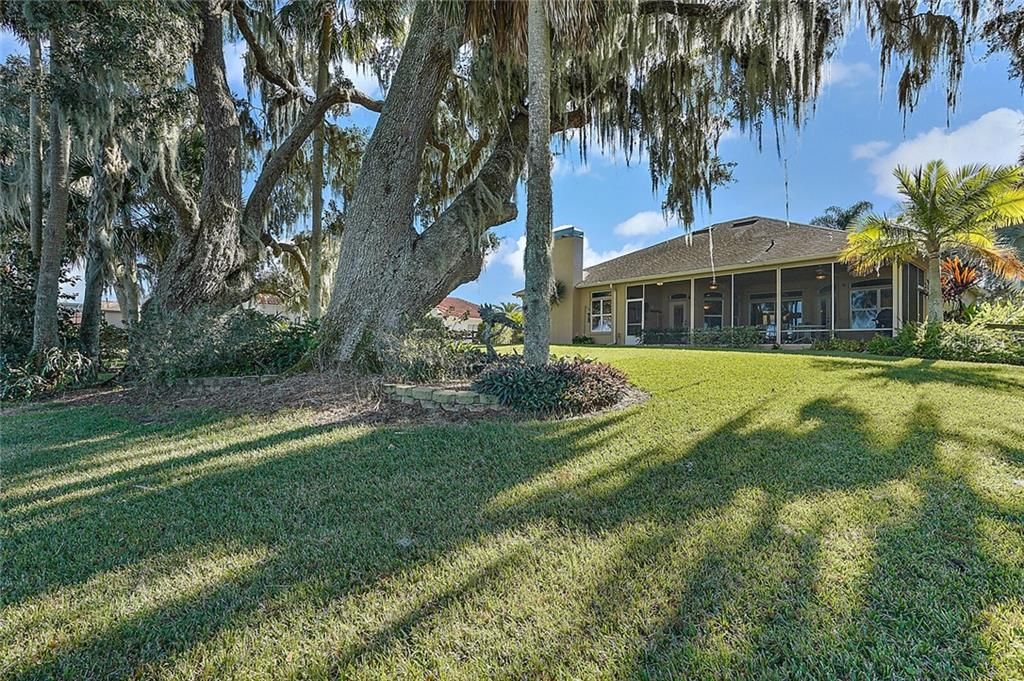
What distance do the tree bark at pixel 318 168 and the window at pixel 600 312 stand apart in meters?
12.7

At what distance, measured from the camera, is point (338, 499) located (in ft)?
9.77

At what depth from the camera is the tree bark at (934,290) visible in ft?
33.6

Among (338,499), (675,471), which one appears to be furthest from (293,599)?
(675,471)

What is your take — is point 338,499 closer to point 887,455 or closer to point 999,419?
point 887,455

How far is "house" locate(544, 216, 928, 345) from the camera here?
15.0 metres

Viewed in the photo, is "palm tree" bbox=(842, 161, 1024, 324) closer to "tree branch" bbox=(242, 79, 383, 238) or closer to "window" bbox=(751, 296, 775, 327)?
"window" bbox=(751, 296, 775, 327)

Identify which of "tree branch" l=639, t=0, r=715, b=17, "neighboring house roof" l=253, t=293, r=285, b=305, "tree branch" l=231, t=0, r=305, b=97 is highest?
"tree branch" l=231, t=0, r=305, b=97

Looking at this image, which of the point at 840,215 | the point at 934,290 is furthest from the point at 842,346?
the point at 840,215

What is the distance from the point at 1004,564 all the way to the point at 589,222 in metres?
19.1

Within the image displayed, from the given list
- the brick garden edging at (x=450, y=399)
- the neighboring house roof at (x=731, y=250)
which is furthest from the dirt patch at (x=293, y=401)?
the neighboring house roof at (x=731, y=250)

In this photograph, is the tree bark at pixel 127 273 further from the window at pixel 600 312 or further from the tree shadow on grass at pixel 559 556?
the window at pixel 600 312

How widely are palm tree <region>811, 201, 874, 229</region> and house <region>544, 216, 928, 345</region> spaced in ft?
39.4

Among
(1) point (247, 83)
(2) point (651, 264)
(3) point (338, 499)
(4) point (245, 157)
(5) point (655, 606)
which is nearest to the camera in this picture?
(5) point (655, 606)

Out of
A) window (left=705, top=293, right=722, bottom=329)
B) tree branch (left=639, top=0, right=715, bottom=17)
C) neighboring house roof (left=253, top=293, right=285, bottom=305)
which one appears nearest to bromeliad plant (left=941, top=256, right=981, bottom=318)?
window (left=705, top=293, right=722, bottom=329)
